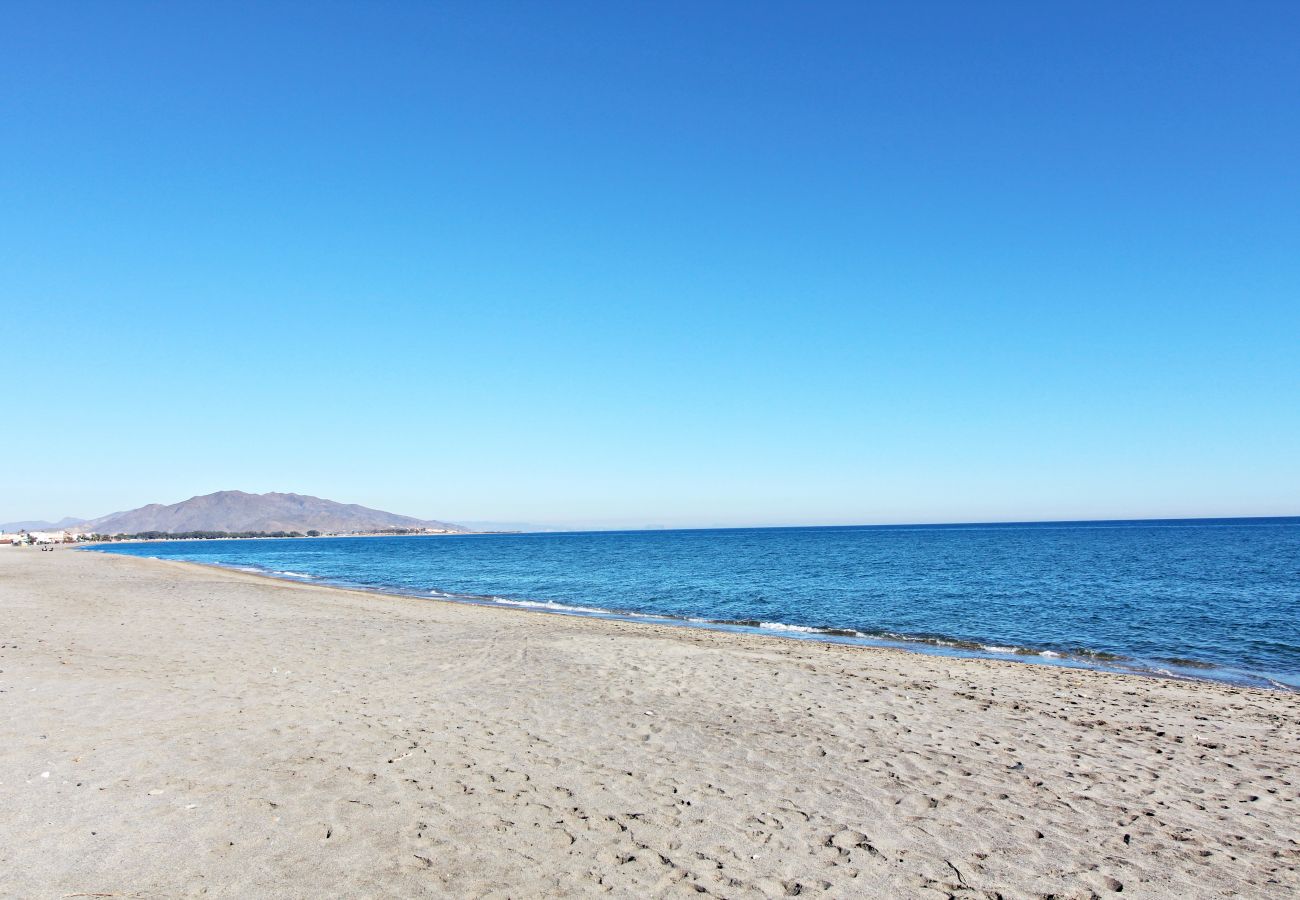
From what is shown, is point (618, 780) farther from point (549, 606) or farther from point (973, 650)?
point (549, 606)

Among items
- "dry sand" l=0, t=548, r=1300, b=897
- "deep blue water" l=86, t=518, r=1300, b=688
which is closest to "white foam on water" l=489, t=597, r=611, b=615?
"deep blue water" l=86, t=518, r=1300, b=688

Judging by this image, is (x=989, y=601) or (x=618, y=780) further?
(x=989, y=601)

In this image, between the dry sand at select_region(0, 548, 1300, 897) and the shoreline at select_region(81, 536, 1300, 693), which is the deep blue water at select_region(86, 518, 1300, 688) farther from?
the dry sand at select_region(0, 548, 1300, 897)

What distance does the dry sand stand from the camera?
19.8 ft

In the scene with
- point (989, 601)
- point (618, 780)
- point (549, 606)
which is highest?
point (618, 780)

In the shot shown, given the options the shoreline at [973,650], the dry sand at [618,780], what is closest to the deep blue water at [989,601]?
the shoreline at [973,650]

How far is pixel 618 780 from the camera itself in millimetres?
8219

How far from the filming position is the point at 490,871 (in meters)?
5.94

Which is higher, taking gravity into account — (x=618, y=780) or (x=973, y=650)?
(x=618, y=780)

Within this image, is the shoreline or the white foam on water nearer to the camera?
the shoreline

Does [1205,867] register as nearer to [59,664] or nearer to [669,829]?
[669,829]

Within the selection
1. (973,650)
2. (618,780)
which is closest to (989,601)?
(973,650)

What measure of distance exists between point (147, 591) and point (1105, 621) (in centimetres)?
4090

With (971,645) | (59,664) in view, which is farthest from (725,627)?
(59,664)
